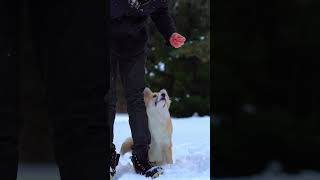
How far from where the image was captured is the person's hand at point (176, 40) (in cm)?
236

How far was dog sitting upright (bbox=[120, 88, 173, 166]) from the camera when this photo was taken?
262 centimetres

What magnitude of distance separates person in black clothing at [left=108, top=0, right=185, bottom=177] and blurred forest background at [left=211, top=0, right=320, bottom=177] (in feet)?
2.61

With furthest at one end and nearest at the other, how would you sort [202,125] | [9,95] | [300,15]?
[202,125]
[300,15]
[9,95]

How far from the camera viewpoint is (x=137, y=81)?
2367 mm

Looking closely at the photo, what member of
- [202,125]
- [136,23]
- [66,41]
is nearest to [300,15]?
[66,41]

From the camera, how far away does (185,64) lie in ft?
21.4

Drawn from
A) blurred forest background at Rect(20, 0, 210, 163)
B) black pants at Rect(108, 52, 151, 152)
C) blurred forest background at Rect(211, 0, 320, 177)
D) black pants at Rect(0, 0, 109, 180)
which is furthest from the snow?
blurred forest background at Rect(20, 0, 210, 163)

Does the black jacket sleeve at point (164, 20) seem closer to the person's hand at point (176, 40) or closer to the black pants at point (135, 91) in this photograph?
the person's hand at point (176, 40)

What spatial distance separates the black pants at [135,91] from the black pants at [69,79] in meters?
1.36

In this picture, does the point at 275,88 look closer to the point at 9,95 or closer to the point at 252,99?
the point at 252,99

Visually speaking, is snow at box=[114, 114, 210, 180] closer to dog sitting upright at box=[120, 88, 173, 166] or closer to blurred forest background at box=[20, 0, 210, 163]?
dog sitting upright at box=[120, 88, 173, 166]

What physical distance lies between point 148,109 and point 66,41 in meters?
1.87

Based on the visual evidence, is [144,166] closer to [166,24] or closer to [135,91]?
[135,91]

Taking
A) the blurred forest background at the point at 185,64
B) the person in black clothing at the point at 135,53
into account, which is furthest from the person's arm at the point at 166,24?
the blurred forest background at the point at 185,64
